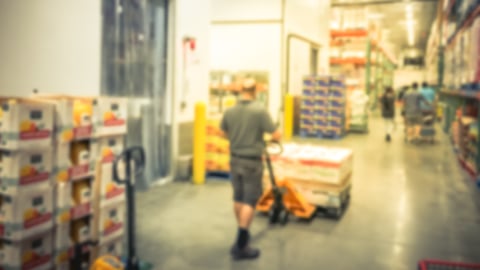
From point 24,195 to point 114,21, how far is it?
3.61 m

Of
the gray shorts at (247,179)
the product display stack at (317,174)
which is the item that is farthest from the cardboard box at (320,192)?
the gray shorts at (247,179)

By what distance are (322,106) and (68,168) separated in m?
11.8

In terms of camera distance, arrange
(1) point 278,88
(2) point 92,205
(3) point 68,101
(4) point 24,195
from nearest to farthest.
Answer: (4) point 24,195 < (3) point 68,101 < (2) point 92,205 < (1) point 278,88

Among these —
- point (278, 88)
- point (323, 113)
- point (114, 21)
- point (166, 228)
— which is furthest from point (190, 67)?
point (323, 113)

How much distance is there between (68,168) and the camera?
13.2 feet

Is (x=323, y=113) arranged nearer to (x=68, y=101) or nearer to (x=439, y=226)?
(x=439, y=226)

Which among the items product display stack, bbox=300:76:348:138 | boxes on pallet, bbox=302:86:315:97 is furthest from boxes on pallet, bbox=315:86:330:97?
boxes on pallet, bbox=302:86:315:97

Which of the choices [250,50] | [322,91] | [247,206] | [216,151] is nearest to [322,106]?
[322,91]

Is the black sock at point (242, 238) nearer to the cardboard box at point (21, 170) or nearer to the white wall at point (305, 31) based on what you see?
the cardboard box at point (21, 170)

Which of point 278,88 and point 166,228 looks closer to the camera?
point 166,228

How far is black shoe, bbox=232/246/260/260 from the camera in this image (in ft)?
15.7

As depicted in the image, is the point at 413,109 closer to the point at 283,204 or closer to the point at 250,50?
the point at 250,50

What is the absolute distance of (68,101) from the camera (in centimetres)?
399

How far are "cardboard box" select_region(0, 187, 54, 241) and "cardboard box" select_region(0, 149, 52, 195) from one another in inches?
2.2
